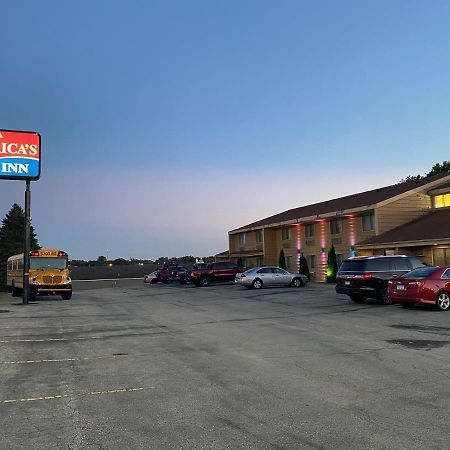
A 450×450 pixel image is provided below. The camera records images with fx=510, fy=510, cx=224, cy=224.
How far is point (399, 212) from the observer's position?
113ft

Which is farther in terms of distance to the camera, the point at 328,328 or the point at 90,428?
the point at 328,328

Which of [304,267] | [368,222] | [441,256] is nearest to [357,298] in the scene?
[441,256]

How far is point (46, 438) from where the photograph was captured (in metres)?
5.06

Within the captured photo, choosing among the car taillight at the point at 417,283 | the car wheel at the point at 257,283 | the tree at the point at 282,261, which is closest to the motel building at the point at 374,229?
the tree at the point at 282,261

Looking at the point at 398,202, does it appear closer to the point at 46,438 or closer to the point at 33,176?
the point at 33,176

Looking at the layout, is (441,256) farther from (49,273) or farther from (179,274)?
(179,274)

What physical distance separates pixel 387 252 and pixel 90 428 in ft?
97.2

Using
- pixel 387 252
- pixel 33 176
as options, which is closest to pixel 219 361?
pixel 33 176

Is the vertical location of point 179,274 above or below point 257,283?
above

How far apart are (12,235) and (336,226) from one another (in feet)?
177

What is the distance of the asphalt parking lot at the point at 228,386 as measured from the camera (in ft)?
16.6

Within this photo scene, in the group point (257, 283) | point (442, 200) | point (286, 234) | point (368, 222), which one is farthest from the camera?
point (286, 234)

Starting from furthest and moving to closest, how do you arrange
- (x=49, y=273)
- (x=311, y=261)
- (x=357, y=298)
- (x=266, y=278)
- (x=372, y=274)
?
(x=311, y=261)
(x=266, y=278)
(x=49, y=273)
(x=357, y=298)
(x=372, y=274)

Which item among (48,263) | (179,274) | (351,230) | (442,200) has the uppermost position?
(442,200)
